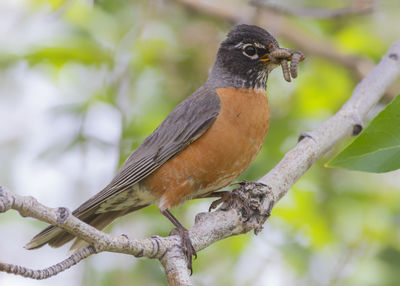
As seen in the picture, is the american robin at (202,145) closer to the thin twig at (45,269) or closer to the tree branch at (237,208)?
the tree branch at (237,208)

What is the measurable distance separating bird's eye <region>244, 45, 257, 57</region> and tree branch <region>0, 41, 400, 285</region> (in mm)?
788

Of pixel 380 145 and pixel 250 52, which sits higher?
pixel 250 52

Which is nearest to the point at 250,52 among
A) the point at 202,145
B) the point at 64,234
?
the point at 202,145

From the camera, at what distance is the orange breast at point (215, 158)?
3.60m

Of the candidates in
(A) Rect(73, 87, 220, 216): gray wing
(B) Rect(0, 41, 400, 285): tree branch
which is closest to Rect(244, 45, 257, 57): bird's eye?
(A) Rect(73, 87, 220, 216): gray wing

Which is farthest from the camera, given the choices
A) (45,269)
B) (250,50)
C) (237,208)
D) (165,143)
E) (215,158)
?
(250,50)

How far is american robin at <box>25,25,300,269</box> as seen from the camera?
3619 millimetres

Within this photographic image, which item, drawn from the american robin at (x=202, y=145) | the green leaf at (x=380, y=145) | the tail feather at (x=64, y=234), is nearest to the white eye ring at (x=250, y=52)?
the american robin at (x=202, y=145)

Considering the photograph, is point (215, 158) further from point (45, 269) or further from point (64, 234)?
point (45, 269)

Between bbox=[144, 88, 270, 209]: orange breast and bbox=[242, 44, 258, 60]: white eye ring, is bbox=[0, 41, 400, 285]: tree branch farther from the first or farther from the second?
bbox=[242, 44, 258, 60]: white eye ring

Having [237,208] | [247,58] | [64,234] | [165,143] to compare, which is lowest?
[64,234]

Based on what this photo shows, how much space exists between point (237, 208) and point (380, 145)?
1.08 m

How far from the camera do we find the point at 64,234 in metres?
3.60

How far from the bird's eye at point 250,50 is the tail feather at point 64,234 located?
4.34 ft
